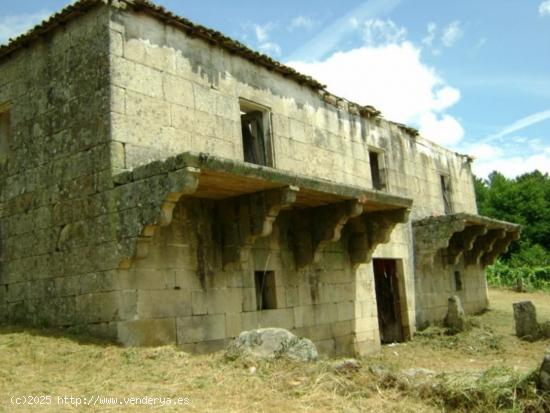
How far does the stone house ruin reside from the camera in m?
7.55

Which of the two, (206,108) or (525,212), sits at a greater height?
(525,212)

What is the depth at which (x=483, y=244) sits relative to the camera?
17.1m

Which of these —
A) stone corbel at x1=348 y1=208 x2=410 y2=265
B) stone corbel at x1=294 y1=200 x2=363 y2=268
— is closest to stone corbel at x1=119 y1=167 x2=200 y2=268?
stone corbel at x1=294 y1=200 x2=363 y2=268

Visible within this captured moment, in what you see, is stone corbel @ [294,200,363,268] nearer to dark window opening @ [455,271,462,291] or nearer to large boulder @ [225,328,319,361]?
large boulder @ [225,328,319,361]

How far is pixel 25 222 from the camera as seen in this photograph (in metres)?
8.89

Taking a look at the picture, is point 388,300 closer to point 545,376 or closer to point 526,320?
point 526,320

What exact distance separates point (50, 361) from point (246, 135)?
5.43 m

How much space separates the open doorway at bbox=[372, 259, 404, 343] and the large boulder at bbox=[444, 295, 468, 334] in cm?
144

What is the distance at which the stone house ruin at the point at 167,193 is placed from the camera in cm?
755

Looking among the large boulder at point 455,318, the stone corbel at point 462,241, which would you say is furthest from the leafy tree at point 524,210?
the large boulder at point 455,318

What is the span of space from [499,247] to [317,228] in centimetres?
976

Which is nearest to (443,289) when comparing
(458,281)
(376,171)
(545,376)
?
(458,281)

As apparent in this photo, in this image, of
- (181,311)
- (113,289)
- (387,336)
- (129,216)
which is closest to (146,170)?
(129,216)

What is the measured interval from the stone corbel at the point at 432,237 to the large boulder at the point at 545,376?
842cm
